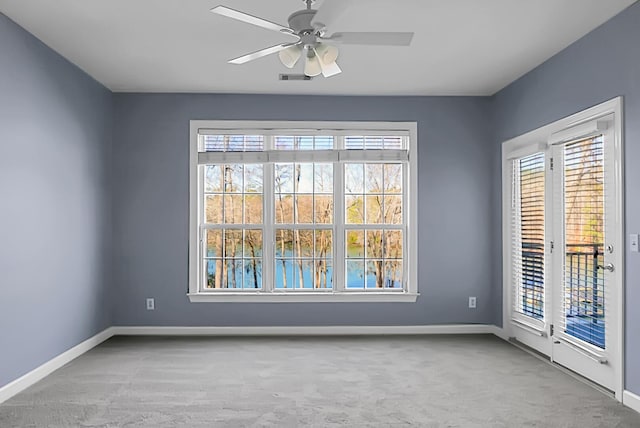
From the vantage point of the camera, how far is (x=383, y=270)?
237 inches

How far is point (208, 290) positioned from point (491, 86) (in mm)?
3624

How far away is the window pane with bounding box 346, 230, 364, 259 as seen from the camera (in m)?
5.99

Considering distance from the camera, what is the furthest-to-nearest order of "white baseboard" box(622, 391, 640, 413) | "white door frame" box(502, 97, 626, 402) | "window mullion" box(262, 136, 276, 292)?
"window mullion" box(262, 136, 276, 292) < "white door frame" box(502, 97, 626, 402) < "white baseboard" box(622, 391, 640, 413)

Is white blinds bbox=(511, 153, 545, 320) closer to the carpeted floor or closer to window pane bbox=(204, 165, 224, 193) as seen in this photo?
the carpeted floor

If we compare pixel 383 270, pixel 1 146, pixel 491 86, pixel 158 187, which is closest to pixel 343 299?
pixel 383 270

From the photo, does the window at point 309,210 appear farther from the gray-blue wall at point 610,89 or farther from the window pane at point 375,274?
the gray-blue wall at point 610,89

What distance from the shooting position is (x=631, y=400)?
11.6 ft

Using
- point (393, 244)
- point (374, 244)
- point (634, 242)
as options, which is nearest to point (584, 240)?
point (634, 242)

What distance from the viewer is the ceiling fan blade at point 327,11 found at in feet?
9.75

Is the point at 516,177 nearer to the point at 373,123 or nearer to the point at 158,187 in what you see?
the point at 373,123

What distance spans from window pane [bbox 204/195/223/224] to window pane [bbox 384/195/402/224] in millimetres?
1796

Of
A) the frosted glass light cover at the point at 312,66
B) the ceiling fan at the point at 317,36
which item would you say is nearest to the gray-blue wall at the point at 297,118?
the frosted glass light cover at the point at 312,66

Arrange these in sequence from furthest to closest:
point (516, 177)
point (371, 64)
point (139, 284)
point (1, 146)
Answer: point (139, 284) < point (516, 177) < point (371, 64) < point (1, 146)

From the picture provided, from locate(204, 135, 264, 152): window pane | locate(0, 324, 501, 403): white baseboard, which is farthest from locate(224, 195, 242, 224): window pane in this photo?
locate(0, 324, 501, 403): white baseboard
